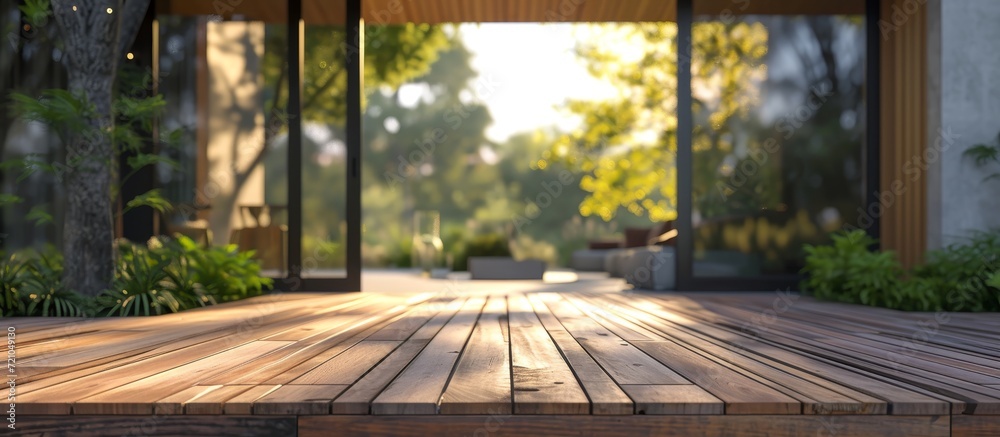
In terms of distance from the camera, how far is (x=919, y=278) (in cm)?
429

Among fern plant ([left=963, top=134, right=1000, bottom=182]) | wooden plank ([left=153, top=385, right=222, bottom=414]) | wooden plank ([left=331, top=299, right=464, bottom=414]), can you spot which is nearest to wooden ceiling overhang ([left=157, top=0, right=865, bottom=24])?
fern plant ([left=963, top=134, right=1000, bottom=182])

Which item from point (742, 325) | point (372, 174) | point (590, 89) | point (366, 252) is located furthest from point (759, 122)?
point (372, 174)

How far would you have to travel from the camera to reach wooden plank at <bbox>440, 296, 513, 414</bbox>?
1520 mm

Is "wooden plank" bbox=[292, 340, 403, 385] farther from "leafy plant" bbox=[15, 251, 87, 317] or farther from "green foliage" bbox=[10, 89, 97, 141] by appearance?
"green foliage" bbox=[10, 89, 97, 141]

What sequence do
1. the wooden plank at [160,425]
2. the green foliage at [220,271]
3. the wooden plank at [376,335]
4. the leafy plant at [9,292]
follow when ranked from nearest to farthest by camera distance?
the wooden plank at [160,425], the wooden plank at [376,335], the leafy plant at [9,292], the green foliage at [220,271]

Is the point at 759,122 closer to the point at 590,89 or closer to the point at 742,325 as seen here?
the point at 742,325

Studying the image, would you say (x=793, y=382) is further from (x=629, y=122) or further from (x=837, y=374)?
A: (x=629, y=122)

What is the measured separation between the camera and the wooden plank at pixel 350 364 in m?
1.77

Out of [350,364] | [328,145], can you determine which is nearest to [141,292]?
[328,145]

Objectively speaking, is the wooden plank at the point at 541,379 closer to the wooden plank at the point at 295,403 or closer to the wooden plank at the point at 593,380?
the wooden plank at the point at 593,380

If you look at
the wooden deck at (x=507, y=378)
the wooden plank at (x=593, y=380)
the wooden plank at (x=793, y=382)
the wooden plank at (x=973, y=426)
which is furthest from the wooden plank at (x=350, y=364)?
the wooden plank at (x=973, y=426)

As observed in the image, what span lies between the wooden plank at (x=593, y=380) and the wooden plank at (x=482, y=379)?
0.17 m

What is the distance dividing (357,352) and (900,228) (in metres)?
4.46
